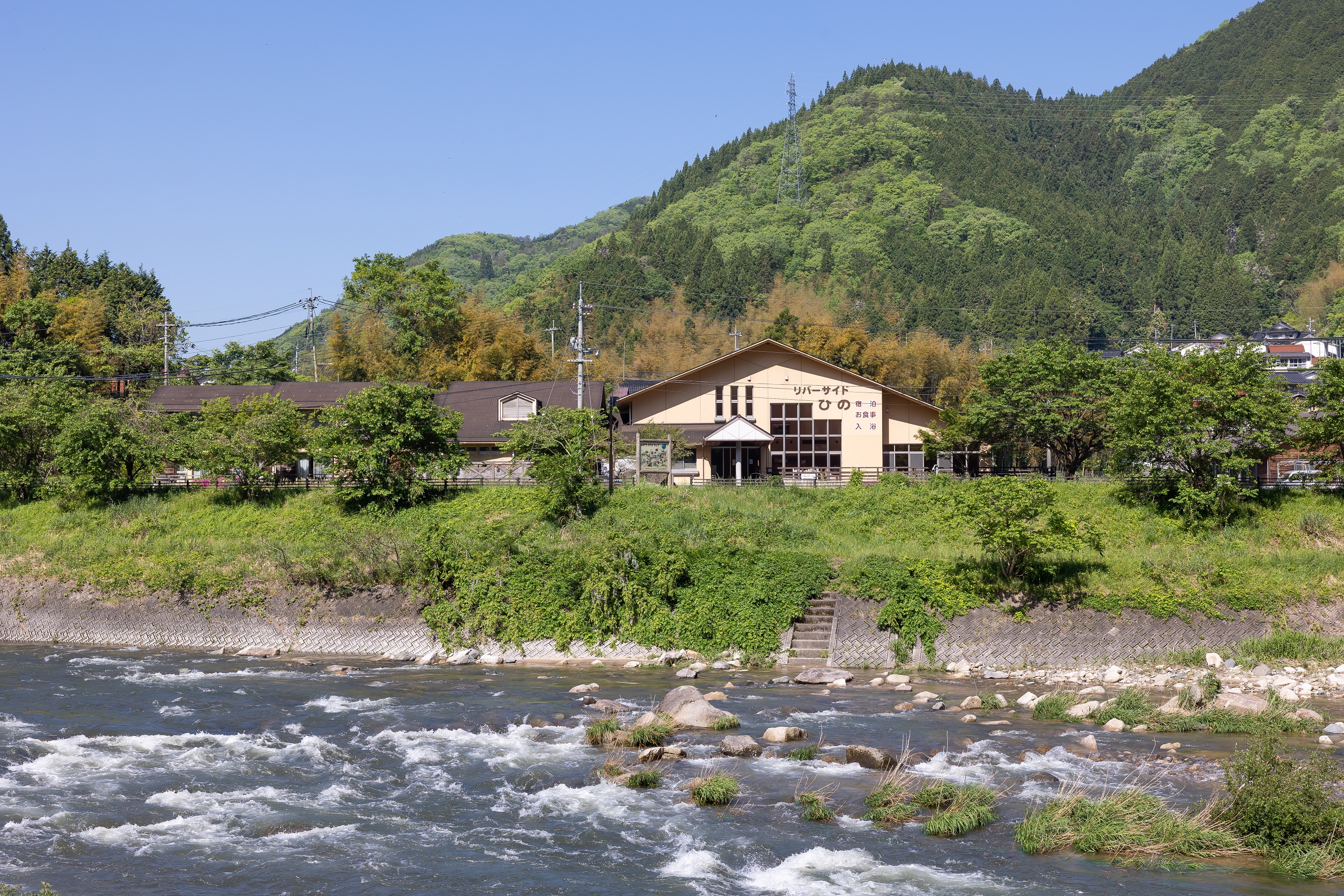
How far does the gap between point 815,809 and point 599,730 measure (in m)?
5.26

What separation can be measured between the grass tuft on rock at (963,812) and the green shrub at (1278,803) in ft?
10.1

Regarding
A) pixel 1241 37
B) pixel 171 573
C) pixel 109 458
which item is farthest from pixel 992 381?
pixel 1241 37

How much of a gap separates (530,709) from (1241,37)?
206 metres

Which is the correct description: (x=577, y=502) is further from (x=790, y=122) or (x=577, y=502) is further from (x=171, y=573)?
(x=790, y=122)

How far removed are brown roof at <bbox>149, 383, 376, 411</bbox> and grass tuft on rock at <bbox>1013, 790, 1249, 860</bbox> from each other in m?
42.5

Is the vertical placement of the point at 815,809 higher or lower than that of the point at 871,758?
lower

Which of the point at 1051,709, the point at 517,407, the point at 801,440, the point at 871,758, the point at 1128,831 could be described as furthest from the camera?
the point at 517,407

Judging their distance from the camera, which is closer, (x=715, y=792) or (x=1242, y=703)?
(x=715, y=792)

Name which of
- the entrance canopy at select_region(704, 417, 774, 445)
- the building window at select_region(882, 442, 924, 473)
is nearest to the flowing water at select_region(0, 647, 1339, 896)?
the entrance canopy at select_region(704, 417, 774, 445)

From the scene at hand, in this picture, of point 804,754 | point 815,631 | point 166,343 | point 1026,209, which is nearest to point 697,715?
point 804,754

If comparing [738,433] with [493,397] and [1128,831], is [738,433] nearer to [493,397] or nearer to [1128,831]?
[493,397]

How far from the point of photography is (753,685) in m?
23.4

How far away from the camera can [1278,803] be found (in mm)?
13117

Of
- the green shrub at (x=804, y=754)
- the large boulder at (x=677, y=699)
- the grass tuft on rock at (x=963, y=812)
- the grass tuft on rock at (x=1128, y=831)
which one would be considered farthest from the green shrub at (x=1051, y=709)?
the large boulder at (x=677, y=699)
